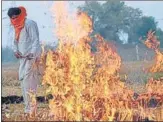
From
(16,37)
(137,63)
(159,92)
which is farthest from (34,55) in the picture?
(137,63)

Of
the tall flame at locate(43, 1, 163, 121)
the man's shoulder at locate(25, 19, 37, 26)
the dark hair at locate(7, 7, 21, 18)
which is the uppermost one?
the dark hair at locate(7, 7, 21, 18)

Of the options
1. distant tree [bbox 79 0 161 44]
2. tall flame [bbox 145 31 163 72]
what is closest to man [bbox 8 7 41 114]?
tall flame [bbox 145 31 163 72]

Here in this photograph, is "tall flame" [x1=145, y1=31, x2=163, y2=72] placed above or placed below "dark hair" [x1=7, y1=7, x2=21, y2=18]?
below

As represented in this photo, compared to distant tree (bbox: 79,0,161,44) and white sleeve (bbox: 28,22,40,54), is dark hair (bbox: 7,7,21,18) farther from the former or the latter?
distant tree (bbox: 79,0,161,44)

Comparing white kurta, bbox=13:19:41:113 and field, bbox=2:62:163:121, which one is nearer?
white kurta, bbox=13:19:41:113

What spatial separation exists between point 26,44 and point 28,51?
113mm

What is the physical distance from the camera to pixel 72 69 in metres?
7.88

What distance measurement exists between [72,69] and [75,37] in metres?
0.66

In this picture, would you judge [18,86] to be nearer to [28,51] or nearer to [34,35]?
[28,51]

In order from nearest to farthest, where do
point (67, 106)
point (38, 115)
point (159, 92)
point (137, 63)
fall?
point (67, 106) → point (38, 115) → point (159, 92) → point (137, 63)

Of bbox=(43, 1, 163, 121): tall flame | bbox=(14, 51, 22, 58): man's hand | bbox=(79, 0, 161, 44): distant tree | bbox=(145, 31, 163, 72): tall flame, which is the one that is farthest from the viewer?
bbox=(79, 0, 161, 44): distant tree

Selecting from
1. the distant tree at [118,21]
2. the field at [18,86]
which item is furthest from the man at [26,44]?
the distant tree at [118,21]

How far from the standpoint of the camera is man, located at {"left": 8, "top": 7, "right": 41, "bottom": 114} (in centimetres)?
866

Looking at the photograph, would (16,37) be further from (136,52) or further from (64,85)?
(136,52)
